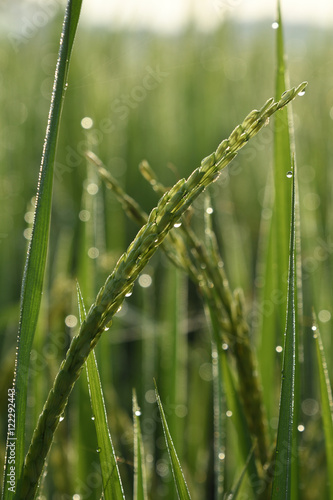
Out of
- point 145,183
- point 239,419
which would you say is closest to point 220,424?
point 239,419

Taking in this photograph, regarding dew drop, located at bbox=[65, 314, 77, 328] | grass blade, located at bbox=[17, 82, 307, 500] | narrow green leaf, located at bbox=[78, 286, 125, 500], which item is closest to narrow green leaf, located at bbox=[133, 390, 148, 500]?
narrow green leaf, located at bbox=[78, 286, 125, 500]

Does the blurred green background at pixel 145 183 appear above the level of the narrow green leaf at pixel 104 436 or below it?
above

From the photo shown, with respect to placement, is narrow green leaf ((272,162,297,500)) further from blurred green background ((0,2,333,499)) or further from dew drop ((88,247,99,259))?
dew drop ((88,247,99,259))

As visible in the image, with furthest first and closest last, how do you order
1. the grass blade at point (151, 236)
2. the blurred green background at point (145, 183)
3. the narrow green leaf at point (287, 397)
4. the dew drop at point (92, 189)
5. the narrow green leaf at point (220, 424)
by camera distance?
the blurred green background at point (145, 183)
the dew drop at point (92, 189)
the narrow green leaf at point (220, 424)
the narrow green leaf at point (287, 397)
the grass blade at point (151, 236)

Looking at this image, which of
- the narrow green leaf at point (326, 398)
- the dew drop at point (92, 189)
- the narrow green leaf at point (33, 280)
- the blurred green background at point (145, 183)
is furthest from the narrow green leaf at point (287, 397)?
the dew drop at point (92, 189)

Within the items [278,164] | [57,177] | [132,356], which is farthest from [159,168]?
[278,164]

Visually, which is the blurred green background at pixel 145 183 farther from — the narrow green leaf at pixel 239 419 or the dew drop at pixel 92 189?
the narrow green leaf at pixel 239 419

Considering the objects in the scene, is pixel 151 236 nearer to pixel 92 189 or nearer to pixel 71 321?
pixel 92 189
